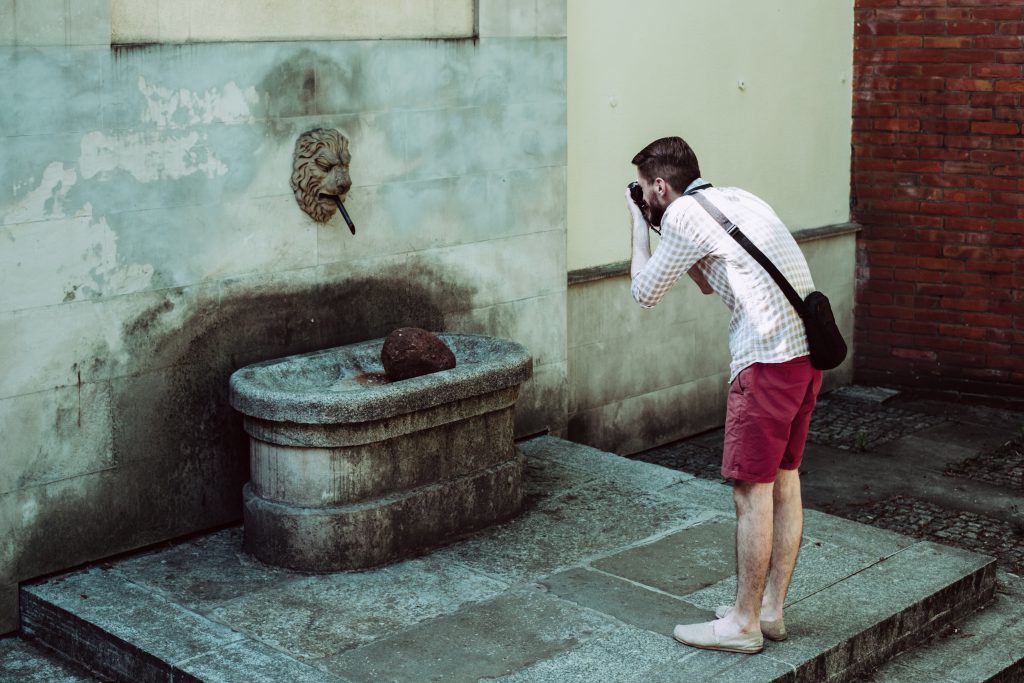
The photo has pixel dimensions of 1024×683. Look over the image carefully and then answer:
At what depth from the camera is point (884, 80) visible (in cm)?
959

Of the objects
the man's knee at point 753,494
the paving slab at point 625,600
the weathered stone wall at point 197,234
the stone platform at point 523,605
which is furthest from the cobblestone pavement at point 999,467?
the man's knee at point 753,494

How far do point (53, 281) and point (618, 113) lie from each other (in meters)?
3.64

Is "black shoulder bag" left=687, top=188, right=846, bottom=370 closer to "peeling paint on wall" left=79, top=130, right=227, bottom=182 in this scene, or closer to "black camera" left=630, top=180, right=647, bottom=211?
"black camera" left=630, top=180, right=647, bottom=211

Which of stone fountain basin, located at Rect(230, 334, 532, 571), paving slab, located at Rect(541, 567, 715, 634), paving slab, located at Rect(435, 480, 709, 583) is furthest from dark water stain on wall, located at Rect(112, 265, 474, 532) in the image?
paving slab, located at Rect(541, 567, 715, 634)

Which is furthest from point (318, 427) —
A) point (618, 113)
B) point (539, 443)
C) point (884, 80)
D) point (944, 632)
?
point (884, 80)

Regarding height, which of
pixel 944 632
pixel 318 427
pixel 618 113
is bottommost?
pixel 944 632

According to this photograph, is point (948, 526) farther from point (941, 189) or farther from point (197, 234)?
point (197, 234)

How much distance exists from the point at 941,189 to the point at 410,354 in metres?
4.83

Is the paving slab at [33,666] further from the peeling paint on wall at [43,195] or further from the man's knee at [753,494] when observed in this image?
the man's knee at [753,494]

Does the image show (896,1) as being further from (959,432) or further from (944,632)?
(944,632)

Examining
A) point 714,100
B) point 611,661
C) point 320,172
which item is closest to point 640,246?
point 611,661

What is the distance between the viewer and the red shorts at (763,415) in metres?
4.90

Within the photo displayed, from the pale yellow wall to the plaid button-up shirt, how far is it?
299 cm

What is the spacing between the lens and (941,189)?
9469mm
